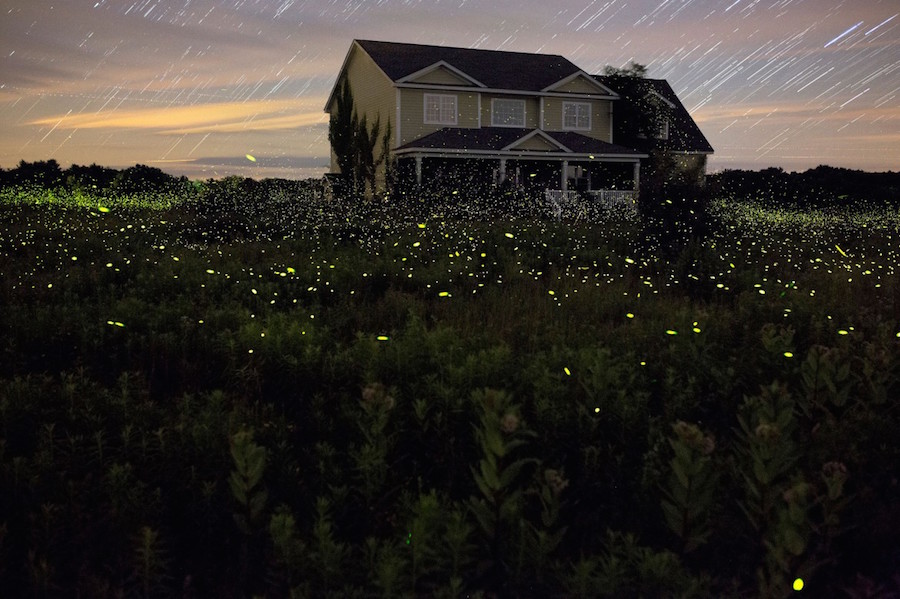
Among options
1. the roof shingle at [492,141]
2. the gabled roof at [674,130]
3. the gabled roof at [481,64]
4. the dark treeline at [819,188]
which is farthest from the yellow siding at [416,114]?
the dark treeline at [819,188]

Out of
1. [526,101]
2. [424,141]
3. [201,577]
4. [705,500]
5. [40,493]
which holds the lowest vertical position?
[201,577]

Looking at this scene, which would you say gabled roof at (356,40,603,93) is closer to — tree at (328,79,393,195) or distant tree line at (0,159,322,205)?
tree at (328,79,393,195)

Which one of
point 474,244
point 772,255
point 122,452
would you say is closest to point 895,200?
point 772,255

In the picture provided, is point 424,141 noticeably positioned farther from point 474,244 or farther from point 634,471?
point 634,471

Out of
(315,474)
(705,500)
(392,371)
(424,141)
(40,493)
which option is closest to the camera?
(705,500)

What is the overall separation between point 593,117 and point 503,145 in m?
7.28

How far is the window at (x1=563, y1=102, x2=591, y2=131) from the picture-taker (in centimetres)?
3300

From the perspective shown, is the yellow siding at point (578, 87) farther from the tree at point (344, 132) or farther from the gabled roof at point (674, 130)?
the tree at point (344, 132)

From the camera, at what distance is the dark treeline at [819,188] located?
31805 millimetres

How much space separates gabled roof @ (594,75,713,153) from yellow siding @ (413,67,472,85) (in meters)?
8.76

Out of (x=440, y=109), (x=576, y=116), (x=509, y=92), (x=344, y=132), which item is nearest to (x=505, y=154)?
(x=440, y=109)

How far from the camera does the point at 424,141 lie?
28188 mm

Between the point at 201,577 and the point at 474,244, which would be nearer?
the point at 201,577

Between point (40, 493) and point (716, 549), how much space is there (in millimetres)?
3406
